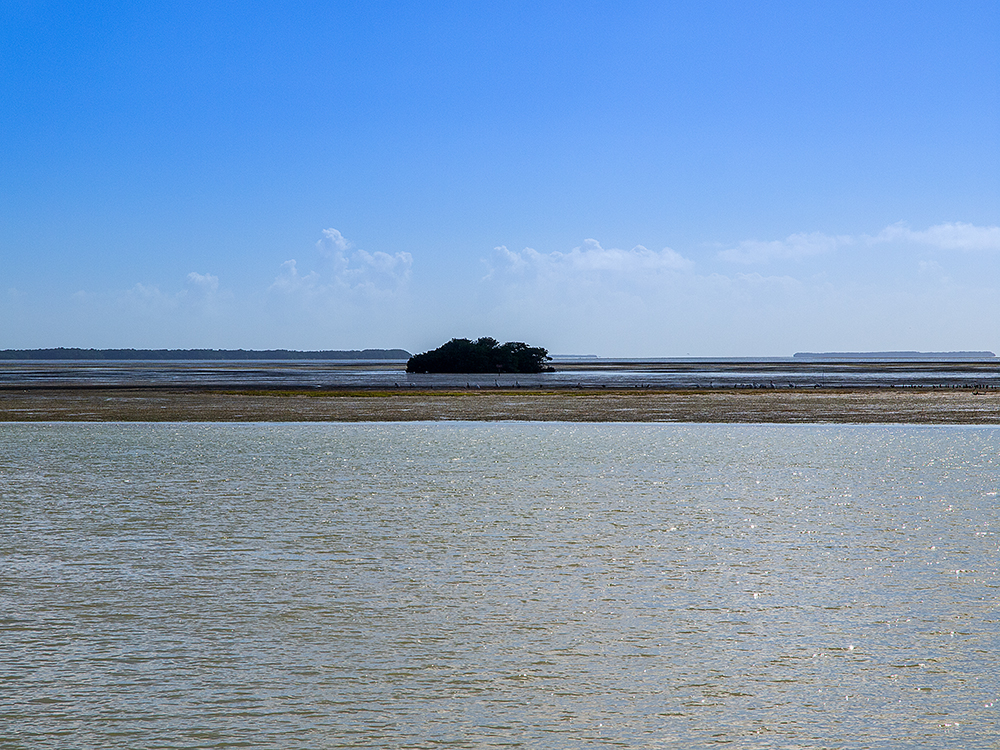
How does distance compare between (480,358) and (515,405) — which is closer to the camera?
(515,405)

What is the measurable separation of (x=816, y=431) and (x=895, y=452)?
23.7 ft

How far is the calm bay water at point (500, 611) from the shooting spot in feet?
23.2

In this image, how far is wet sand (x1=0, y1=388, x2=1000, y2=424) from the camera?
3972cm

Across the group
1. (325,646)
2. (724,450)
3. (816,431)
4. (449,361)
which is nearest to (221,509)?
(325,646)

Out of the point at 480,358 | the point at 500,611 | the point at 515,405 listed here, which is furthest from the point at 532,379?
the point at 500,611

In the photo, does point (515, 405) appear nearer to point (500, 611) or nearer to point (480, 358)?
point (500, 611)

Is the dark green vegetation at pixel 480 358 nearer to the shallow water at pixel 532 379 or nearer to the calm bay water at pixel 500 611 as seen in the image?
the shallow water at pixel 532 379

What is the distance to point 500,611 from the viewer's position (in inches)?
397

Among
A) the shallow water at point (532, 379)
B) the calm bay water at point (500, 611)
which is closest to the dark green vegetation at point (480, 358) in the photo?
the shallow water at point (532, 379)

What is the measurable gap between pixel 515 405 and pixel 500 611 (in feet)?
124

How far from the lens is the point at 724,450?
27.0m

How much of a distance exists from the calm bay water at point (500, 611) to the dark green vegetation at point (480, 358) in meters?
80.8

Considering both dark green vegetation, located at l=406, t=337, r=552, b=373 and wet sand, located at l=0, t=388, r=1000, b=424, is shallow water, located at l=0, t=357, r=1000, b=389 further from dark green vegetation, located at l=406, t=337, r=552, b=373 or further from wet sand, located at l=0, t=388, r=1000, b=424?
wet sand, located at l=0, t=388, r=1000, b=424

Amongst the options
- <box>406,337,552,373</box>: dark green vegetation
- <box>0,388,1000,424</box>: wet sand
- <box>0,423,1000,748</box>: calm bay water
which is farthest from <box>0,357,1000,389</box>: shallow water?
<box>0,423,1000,748</box>: calm bay water
